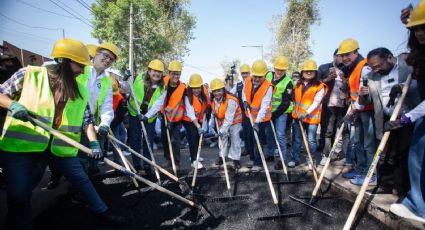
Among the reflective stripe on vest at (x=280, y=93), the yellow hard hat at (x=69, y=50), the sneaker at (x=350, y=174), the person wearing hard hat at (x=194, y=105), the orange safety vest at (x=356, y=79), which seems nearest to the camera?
the yellow hard hat at (x=69, y=50)

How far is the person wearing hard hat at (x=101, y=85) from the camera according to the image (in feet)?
10.3

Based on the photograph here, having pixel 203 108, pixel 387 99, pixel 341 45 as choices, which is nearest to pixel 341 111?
pixel 341 45

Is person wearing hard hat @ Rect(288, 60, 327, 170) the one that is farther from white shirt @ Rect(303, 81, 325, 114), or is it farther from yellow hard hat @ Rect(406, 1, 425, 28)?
yellow hard hat @ Rect(406, 1, 425, 28)

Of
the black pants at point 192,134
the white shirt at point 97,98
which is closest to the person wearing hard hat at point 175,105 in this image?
the black pants at point 192,134

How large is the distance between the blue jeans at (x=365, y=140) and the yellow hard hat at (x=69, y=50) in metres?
3.61

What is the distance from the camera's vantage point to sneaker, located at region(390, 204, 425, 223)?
2407mm

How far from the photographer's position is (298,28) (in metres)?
25.6

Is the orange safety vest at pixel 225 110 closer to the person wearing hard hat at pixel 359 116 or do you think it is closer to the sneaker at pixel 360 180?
the person wearing hard hat at pixel 359 116

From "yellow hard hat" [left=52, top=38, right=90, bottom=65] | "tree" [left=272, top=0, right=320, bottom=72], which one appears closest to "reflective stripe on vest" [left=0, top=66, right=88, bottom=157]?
"yellow hard hat" [left=52, top=38, right=90, bottom=65]

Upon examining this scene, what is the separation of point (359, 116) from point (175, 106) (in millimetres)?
2980

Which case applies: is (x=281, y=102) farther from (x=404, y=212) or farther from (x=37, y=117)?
(x=37, y=117)

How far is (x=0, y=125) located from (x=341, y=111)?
5.68 meters

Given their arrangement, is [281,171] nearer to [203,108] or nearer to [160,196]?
[203,108]

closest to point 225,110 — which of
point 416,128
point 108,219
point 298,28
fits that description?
point 108,219
